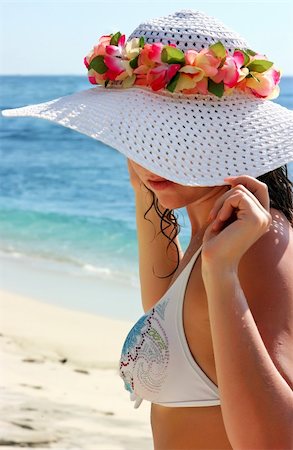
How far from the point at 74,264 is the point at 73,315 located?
1.93 meters

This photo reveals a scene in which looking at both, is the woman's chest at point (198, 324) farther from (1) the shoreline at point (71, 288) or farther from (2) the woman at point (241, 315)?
Result: (1) the shoreline at point (71, 288)

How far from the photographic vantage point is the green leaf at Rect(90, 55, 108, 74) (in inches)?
92.0

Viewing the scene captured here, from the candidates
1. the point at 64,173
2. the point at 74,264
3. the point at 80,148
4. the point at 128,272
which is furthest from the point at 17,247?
the point at 80,148

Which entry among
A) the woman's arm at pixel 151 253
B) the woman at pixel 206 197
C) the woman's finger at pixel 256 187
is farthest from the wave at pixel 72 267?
the woman's finger at pixel 256 187

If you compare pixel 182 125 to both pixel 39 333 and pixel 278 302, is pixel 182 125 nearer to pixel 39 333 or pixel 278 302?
pixel 278 302

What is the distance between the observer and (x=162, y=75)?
2107mm

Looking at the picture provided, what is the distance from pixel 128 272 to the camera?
803 cm

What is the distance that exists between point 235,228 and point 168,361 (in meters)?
0.55

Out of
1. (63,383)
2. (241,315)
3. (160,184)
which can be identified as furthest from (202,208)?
(63,383)

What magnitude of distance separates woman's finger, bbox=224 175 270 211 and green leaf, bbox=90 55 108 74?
671 millimetres

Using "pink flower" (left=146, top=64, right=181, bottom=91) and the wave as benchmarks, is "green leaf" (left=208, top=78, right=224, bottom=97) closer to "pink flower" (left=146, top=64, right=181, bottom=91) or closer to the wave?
"pink flower" (left=146, top=64, right=181, bottom=91)

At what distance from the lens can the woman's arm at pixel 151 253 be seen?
2.62 m

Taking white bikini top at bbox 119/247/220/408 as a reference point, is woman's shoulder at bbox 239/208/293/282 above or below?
above

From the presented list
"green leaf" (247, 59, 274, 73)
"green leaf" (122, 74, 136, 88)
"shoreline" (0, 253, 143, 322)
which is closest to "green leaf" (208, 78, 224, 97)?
"green leaf" (247, 59, 274, 73)
